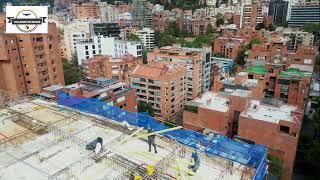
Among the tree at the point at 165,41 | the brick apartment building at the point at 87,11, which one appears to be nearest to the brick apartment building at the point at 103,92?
the tree at the point at 165,41

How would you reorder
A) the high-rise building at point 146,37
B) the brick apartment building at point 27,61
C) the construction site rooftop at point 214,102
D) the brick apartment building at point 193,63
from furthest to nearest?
the high-rise building at point 146,37, the brick apartment building at point 193,63, the brick apartment building at point 27,61, the construction site rooftop at point 214,102

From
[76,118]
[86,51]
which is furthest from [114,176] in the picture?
[86,51]

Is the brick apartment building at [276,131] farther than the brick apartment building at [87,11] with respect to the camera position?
No

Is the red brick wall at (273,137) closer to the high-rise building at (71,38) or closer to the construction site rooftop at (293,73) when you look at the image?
the construction site rooftop at (293,73)

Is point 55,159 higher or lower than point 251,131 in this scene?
higher

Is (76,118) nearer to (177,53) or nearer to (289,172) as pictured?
(289,172)

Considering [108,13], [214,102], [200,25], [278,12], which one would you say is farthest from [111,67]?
[278,12]
